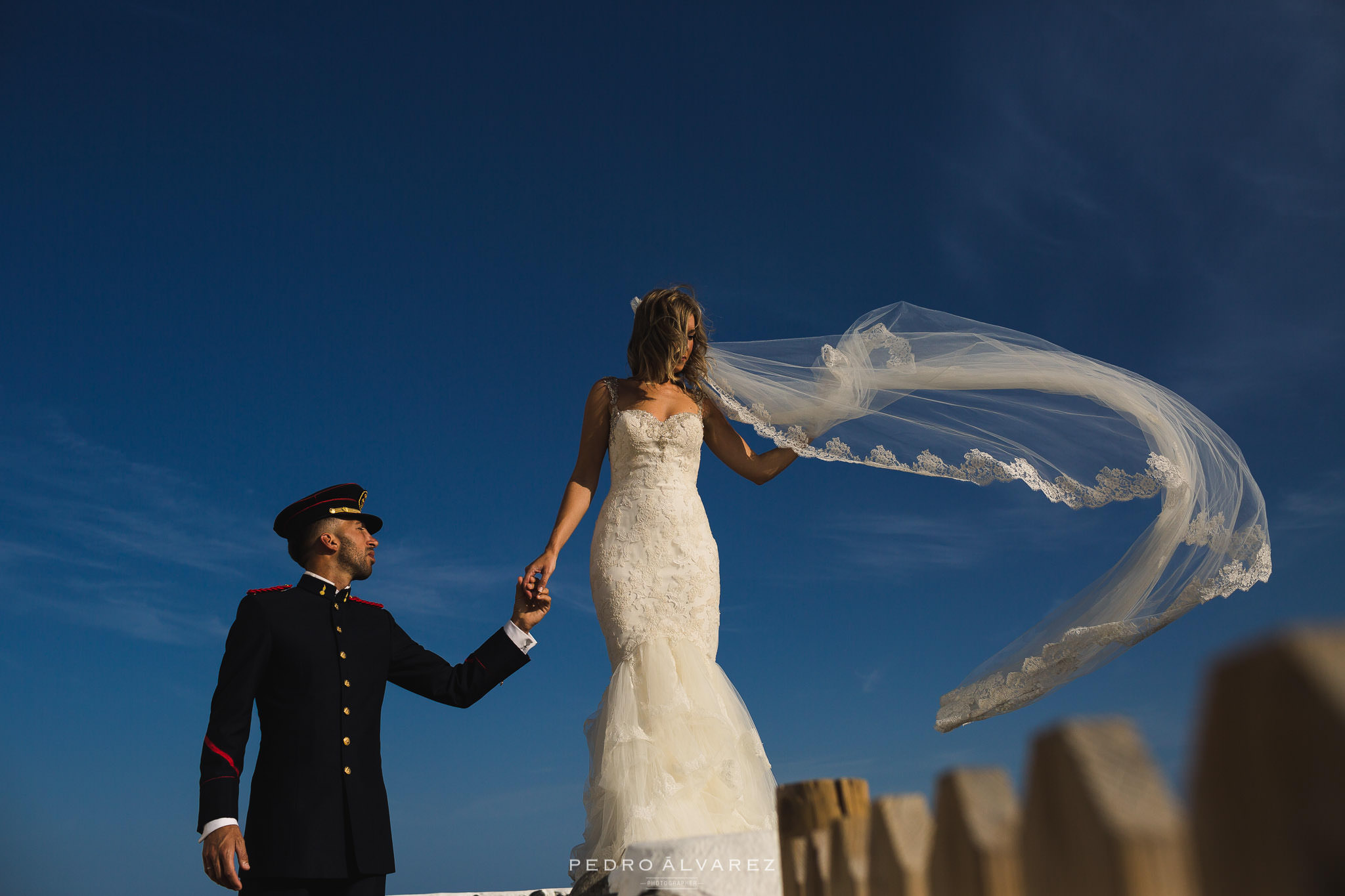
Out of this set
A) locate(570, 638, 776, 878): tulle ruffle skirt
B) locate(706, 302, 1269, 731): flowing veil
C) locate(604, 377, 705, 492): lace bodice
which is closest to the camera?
locate(570, 638, 776, 878): tulle ruffle skirt

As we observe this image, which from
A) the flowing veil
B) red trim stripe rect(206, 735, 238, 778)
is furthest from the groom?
the flowing veil

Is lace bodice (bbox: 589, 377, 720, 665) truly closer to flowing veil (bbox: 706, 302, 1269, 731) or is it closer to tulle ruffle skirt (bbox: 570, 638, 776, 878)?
tulle ruffle skirt (bbox: 570, 638, 776, 878)

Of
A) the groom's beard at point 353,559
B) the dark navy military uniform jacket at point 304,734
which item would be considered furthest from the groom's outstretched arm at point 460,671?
the groom's beard at point 353,559

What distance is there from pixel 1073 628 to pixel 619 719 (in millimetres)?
2340

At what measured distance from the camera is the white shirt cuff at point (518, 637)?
4855 mm

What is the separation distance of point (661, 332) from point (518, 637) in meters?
1.96

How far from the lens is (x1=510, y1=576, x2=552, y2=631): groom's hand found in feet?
16.0

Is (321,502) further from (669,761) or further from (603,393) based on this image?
(669,761)

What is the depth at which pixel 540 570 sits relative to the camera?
497 centimetres

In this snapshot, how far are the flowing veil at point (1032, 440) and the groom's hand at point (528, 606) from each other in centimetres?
160

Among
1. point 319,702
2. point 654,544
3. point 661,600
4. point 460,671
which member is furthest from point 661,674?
point 319,702

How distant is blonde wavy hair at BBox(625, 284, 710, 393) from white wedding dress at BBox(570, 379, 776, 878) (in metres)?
0.27

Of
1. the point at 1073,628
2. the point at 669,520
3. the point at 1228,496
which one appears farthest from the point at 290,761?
the point at 1228,496

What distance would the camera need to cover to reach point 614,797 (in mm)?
4277
